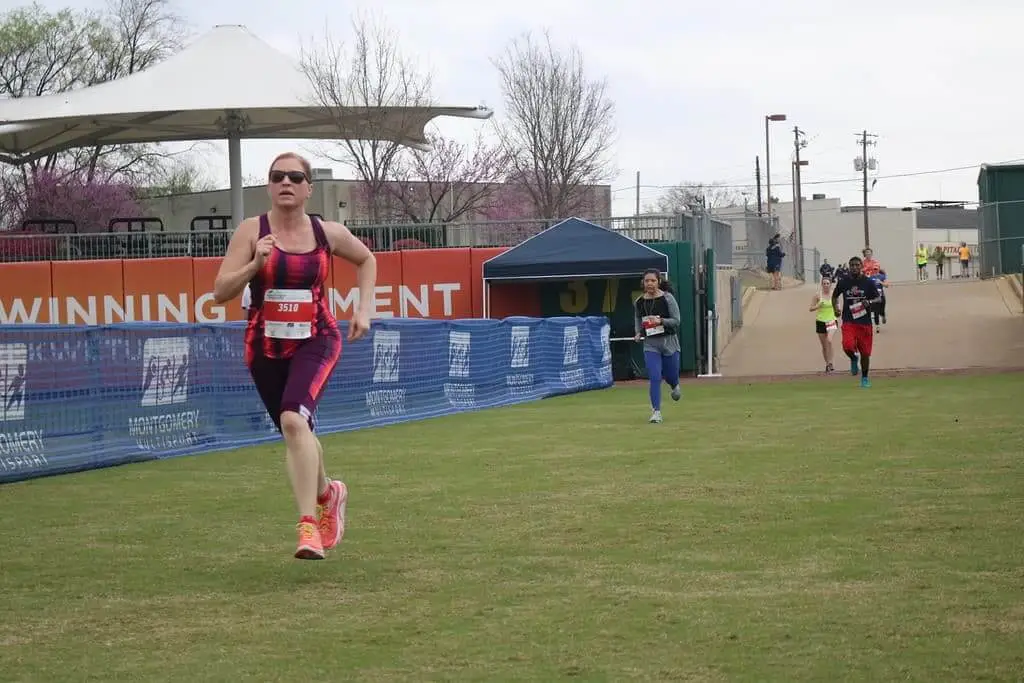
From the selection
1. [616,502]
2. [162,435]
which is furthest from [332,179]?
[616,502]

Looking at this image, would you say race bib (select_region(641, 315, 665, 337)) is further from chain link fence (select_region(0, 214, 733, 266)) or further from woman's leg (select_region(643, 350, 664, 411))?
chain link fence (select_region(0, 214, 733, 266))

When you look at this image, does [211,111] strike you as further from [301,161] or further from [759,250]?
[301,161]

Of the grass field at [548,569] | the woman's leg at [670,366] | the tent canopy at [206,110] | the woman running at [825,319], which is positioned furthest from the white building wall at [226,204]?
the grass field at [548,569]

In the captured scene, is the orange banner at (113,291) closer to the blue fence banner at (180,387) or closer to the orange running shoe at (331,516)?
the blue fence banner at (180,387)

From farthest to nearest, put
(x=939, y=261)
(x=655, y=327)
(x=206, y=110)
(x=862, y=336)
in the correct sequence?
(x=939, y=261) < (x=206, y=110) < (x=862, y=336) < (x=655, y=327)

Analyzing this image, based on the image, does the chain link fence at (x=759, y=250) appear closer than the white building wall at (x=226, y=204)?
No

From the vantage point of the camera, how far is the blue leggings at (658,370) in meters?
16.8

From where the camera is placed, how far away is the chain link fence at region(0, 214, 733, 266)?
30078mm

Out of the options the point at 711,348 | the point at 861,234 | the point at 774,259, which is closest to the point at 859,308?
the point at 711,348

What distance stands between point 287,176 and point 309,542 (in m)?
1.72

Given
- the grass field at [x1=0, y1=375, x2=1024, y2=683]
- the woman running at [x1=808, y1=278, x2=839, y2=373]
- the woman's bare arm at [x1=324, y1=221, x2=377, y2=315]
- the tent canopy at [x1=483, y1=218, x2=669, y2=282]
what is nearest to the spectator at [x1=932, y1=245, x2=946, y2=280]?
the woman running at [x1=808, y1=278, x2=839, y2=373]

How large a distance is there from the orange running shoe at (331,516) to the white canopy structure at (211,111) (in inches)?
1150

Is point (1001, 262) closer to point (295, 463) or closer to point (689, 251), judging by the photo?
point (689, 251)

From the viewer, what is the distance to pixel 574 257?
94.0ft
